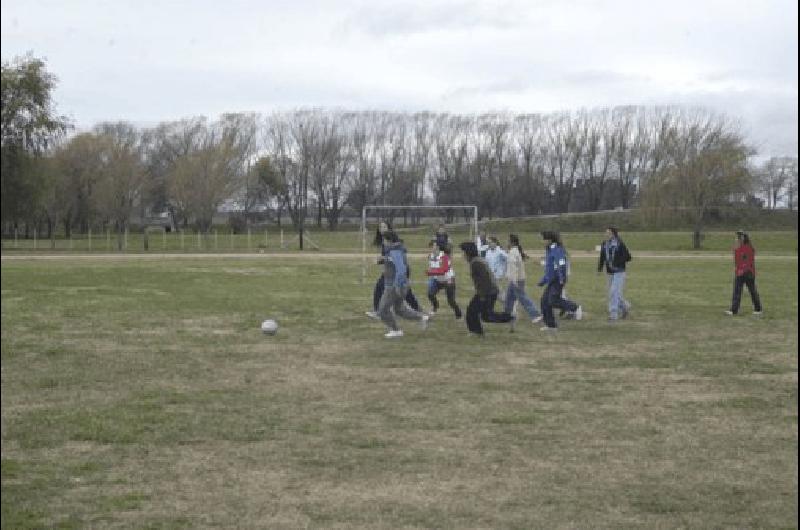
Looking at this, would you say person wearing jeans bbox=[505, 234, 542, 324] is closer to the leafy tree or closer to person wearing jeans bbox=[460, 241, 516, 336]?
person wearing jeans bbox=[460, 241, 516, 336]

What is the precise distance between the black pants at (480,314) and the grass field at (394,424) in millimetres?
333

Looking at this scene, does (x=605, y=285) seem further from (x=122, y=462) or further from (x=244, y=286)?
(x=122, y=462)

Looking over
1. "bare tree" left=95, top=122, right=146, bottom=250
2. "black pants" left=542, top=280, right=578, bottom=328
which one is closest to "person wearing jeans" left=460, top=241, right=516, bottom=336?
"black pants" left=542, top=280, right=578, bottom=328

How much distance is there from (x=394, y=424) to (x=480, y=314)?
6.40 m

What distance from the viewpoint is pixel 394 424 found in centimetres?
862

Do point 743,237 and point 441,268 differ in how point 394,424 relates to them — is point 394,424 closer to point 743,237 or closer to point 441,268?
point 441,268

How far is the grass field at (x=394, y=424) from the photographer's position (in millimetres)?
6250

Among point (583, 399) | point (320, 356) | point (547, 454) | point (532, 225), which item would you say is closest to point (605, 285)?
point (320, 356)

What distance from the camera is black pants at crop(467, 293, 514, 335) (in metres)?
14.5

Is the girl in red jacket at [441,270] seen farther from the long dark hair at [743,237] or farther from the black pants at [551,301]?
the long dark hair at [743,237]

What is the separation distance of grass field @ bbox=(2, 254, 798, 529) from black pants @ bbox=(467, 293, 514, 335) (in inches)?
13.1

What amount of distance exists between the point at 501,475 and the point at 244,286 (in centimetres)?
1952

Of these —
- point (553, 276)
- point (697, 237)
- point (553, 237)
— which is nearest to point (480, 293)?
point (553, 276)

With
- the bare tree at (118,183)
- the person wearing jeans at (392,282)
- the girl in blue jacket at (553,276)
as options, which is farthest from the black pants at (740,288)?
the bare tree at (118,183)
